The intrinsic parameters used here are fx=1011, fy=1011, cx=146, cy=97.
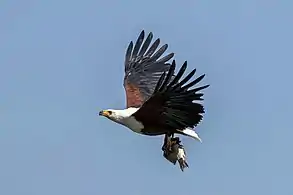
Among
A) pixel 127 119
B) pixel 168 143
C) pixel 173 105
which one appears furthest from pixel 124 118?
pixel 168 143

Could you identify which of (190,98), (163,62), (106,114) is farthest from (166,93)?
(163,62)

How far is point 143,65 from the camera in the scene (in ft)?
70.9

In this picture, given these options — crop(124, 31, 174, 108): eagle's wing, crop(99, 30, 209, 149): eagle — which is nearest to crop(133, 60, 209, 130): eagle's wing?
crop(99, 30, 209, 149): eagle

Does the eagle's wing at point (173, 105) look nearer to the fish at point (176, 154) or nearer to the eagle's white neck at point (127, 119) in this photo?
the eagle's white neck at point (127, 119)

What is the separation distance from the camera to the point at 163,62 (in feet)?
70.0

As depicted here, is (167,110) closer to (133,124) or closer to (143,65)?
(133,124)

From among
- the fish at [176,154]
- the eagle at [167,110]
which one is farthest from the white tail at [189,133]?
the fish at [176,154]

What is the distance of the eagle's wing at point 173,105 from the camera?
16.5 m

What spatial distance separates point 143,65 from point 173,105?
15.4 feet

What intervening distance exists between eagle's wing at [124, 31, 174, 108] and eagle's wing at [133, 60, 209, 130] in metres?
2.79

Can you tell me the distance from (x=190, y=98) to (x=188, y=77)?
1.63 feet

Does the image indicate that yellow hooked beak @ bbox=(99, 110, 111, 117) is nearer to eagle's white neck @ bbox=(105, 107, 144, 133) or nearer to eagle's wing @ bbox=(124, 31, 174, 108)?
eagle's white neck @ bbox=(105, 107, 144, 133)

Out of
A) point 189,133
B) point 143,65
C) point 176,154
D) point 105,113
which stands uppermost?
point 143,65

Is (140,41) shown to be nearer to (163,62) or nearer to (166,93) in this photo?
(163,62)
